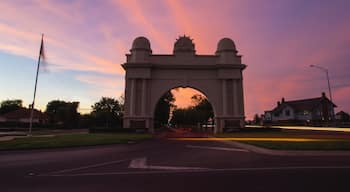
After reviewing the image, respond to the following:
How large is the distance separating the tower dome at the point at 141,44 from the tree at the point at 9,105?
9643 centimetres

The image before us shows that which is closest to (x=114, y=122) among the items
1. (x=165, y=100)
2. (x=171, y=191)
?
(x=165, y=100)

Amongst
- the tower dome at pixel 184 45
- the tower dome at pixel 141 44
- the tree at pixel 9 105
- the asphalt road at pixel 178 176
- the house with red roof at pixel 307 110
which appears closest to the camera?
the asphalt road at pixel 178 176

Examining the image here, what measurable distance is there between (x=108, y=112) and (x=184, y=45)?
134 ft

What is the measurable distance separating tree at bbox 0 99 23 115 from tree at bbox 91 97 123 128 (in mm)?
54178

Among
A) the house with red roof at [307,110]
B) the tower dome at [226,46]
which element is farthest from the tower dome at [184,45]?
the house with red roof at [307,110]

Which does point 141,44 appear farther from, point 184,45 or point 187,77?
point 187,77

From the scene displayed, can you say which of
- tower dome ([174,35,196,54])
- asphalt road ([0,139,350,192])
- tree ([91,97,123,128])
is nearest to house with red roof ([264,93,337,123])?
tower dome ([174,35,196,54])

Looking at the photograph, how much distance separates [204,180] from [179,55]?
3626cm

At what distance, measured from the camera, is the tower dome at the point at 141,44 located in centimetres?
4241

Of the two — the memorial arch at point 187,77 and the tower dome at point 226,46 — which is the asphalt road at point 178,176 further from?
the tower dome at point 226,46

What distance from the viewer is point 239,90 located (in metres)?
42.7

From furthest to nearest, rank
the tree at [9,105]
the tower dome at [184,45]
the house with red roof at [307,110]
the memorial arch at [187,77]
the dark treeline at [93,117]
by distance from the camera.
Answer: the tree at [9,105], the house with red roof at [307,110], the dark treeline at [93,117], the tower dome at [184,45], the memorial arch at [187,77]

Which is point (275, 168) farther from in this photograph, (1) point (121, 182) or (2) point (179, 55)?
(2) point (179, 55)

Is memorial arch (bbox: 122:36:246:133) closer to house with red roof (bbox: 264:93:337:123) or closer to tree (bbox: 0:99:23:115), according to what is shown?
house with red roof (bbox: 264:93:337:123)
